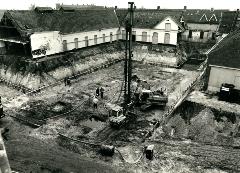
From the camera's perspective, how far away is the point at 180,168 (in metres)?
18.4

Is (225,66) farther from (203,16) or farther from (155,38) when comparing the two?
(203,16)

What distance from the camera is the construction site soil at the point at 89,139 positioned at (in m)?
18.8

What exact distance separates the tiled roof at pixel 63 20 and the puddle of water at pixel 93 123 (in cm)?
1831

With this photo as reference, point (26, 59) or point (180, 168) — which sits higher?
point (26, 59)

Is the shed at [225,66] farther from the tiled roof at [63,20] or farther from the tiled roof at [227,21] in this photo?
the tiled roof at [63,20]

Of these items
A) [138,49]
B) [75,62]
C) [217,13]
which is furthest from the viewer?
[217,13]

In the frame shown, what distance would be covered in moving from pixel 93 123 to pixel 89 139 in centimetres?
337

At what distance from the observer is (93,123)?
26344 mm

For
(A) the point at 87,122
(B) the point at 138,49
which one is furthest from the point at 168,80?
(A) the point at 87,122

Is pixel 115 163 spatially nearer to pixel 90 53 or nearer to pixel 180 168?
pixel 180 168

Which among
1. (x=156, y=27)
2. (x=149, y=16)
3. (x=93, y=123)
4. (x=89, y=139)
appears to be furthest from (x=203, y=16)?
(x=89, y=139)

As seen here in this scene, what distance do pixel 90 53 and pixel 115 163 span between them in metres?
28.8

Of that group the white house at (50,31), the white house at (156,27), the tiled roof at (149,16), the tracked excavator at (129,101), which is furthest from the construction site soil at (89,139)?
the tiled roof at (149,16)

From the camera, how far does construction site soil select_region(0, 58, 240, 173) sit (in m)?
18.8
